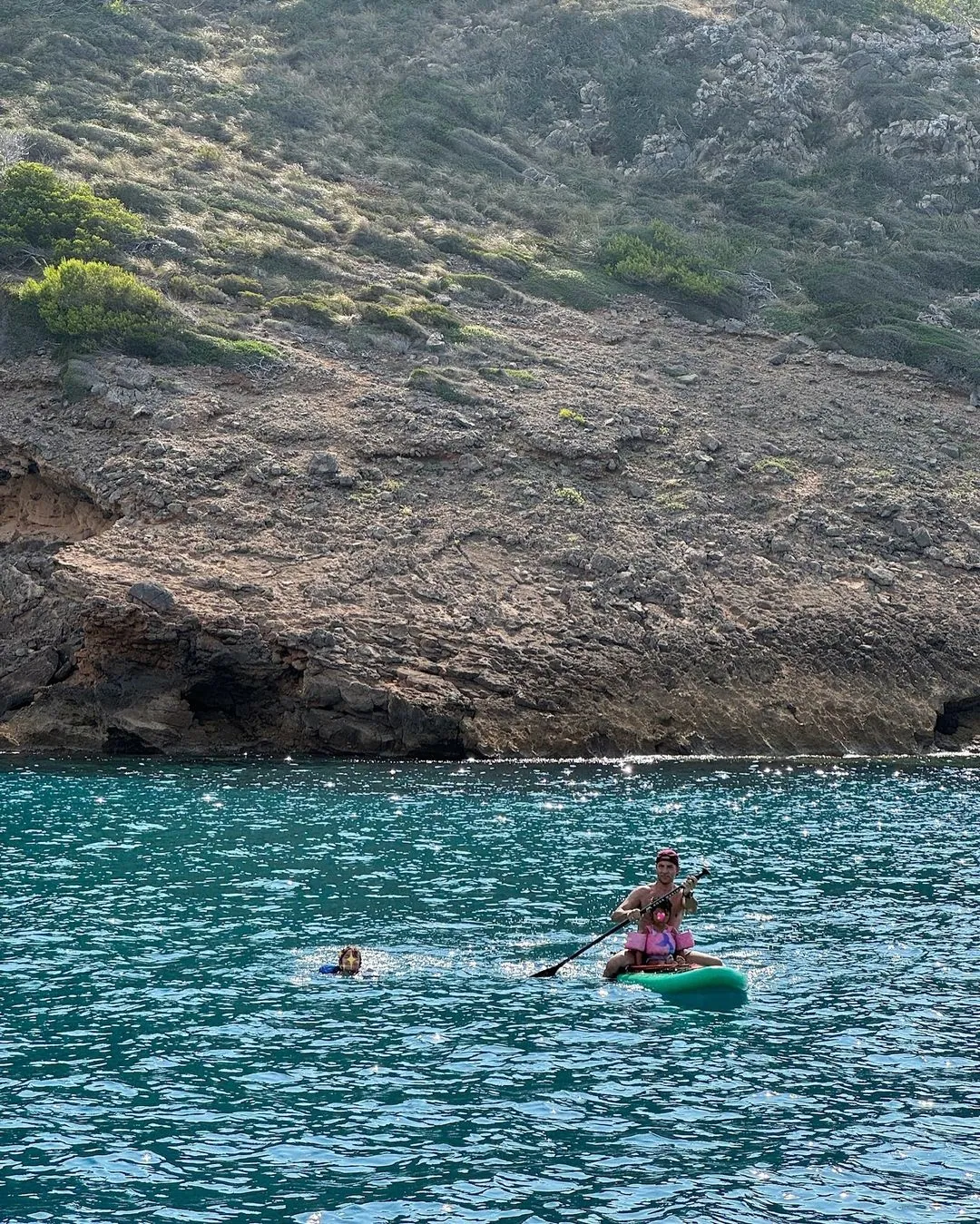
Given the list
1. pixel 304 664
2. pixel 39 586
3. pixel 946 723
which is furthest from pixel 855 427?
pixel 39 586

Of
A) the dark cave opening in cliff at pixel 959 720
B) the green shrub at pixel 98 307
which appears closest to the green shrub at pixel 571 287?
the green shrub at pixel 98 307

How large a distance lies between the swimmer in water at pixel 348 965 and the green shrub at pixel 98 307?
29.4 m

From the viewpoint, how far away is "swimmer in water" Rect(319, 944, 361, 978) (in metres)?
18.0

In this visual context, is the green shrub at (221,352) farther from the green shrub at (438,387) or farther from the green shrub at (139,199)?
the green shrub at (139,199)

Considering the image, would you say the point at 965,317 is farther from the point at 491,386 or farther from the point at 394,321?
the point at 394,321

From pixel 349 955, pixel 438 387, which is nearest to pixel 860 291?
pixel 438 387

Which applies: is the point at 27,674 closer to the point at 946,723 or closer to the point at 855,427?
the point at 946,723

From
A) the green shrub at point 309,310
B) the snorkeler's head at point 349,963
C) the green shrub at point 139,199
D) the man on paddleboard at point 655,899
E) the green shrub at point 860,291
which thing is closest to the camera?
the snorkeler's head at point 349,963

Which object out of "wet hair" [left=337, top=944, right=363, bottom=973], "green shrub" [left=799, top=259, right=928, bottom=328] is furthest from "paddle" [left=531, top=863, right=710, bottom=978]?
"green shrub" [left=799, top=259, right=928, bottom=328]

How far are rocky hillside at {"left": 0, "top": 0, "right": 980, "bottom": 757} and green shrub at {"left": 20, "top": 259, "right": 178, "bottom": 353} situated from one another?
0.15m

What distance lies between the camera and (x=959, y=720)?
121 feet

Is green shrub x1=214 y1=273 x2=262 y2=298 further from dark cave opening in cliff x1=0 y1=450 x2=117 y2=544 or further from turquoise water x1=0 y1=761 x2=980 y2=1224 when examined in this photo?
turquoise water x1=0 y1=761 x2=980 y2=1224

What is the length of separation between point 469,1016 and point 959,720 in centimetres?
2370

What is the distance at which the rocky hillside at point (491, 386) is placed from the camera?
3444 centimetres
